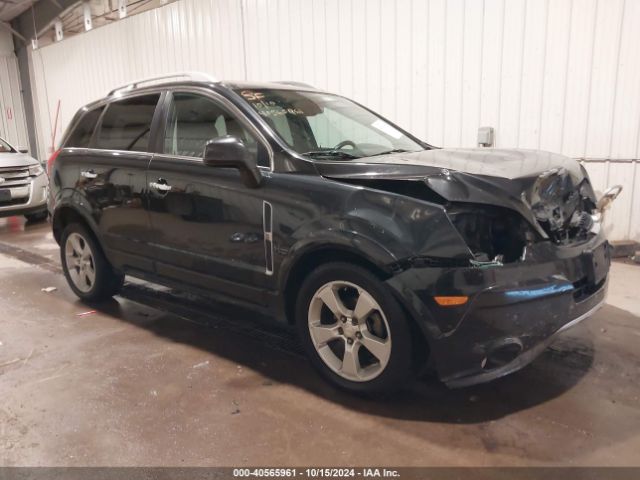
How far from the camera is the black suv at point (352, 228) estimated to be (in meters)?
2.25

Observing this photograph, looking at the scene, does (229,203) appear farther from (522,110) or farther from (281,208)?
(522,110)

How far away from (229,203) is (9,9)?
1264cm

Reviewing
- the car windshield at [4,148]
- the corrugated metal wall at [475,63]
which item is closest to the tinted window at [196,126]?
the corrugated metal wall at [475,63]

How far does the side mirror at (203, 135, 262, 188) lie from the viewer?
8.77 feet

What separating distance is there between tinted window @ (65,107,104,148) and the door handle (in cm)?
106

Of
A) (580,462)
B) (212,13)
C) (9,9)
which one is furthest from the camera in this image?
(9,9)

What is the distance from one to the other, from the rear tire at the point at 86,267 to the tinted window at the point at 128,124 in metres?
0.79

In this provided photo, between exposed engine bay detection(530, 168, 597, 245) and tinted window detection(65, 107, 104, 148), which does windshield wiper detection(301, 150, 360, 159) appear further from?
tinted window detection(65, 107, 104, 148)

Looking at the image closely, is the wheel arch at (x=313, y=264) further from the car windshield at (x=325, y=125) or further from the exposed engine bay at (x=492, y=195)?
the car windshield at (x=325, y=125)

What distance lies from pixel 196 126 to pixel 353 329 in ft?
5.58

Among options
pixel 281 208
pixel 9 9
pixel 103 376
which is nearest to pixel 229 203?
pixel 281 208

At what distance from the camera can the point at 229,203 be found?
2.96 meters

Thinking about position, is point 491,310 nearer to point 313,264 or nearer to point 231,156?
point 313,264

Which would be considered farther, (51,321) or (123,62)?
(123,62)
